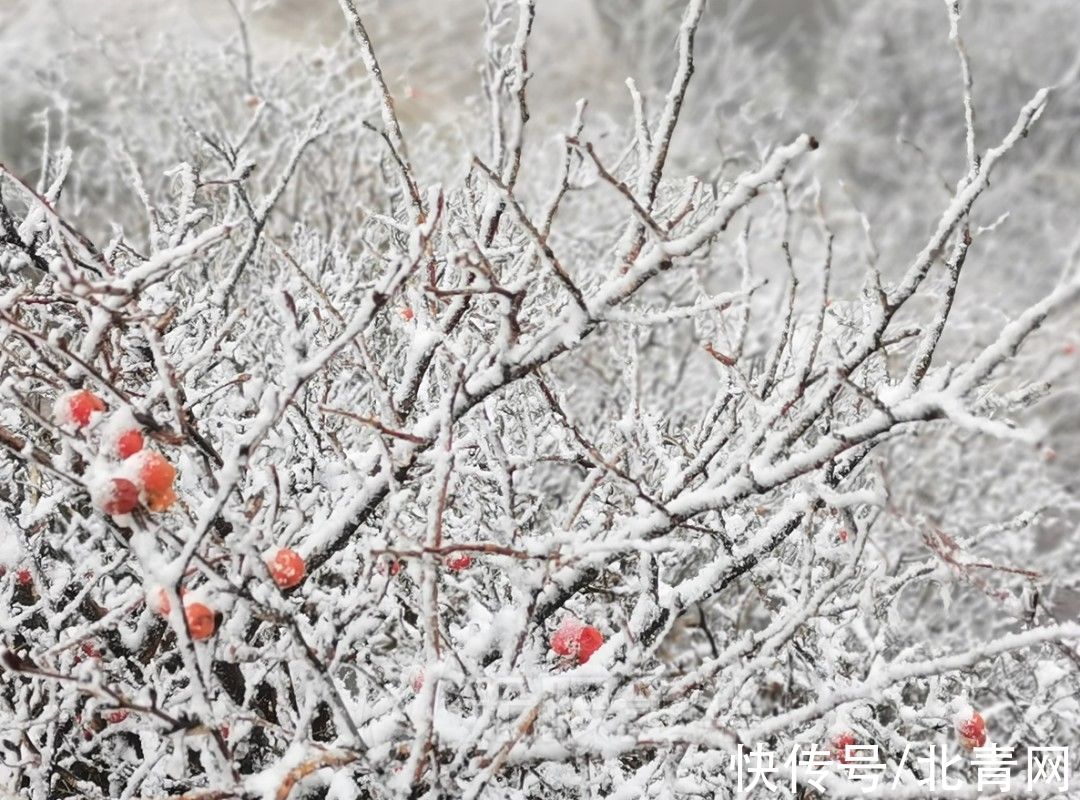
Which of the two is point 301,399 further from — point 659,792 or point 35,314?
point 659,792

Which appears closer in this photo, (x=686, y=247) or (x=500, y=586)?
(x=686, y=247)

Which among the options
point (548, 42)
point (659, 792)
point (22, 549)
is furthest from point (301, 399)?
point (548, 42)

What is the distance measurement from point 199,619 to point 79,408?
0.38 meters

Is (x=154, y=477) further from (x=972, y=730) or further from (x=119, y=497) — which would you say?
(x=972, y=730)

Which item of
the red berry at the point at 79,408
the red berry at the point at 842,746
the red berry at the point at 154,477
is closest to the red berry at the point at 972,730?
the red berry at the point at 842,746

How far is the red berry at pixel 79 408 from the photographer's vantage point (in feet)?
4.47

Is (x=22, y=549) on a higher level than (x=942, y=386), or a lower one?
lower

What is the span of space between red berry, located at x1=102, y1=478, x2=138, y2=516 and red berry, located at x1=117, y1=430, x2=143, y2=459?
0.11 metres

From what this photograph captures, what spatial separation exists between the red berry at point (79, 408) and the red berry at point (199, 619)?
333mm

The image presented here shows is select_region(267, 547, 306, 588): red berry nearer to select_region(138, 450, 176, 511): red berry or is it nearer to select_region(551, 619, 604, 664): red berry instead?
select_region(138, 450, 176, 511): red berry

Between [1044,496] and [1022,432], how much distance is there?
5.38 metres

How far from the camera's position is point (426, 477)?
1.96 meters

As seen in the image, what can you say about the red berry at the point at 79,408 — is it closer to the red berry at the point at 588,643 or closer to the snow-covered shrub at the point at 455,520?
the snow-covered shrub at the point at 455,520

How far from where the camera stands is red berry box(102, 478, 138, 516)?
3.95 ft
